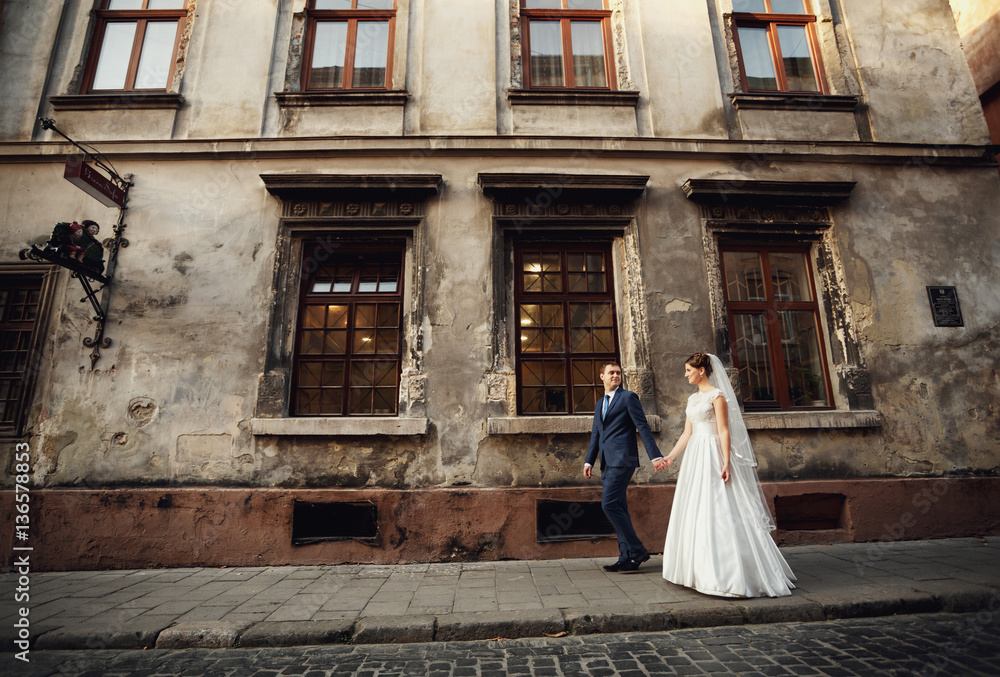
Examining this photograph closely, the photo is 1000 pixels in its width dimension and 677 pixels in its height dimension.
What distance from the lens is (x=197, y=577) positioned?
439 cm

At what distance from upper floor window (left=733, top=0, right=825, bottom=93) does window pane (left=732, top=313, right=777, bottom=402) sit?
3.40 m

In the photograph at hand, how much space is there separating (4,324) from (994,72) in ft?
47.5

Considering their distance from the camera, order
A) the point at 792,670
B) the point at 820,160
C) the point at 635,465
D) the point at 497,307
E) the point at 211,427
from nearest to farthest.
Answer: the point at 792,670 < the point at 635,465 < the point at 211,427 < the point at 497,307 < the point at 820,160

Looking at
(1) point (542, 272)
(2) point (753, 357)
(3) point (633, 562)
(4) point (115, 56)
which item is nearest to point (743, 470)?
(3) point (633, 562)

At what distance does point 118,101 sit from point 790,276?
30.0ft

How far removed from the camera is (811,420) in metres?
5.22

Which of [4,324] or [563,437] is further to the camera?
[4,324]

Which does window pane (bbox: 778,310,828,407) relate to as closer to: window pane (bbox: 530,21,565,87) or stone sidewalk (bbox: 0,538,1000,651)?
stone sidewalk (bbox: 0,538,1000,651)

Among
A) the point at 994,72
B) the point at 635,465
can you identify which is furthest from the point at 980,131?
the point at 635,465

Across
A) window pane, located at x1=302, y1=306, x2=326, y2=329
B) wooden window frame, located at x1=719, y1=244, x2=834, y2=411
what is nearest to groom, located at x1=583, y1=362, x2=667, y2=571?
wooden window frame, located at x1=719, y1=244, x2=834, y2=411

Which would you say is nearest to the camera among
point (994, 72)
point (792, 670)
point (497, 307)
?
point (792, 670)

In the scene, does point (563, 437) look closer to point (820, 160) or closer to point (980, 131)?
point (820, 160)

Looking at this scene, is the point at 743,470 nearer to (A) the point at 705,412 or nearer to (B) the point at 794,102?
(A) the point at 705,412

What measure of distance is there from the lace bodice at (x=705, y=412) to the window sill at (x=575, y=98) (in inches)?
164
